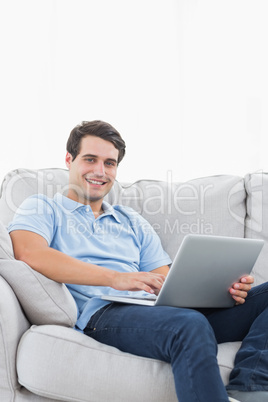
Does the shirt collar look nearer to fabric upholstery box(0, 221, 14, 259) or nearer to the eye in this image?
the eye

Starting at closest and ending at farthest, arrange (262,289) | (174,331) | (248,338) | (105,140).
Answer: (174,331) < (248,338) < (262,289) < (105,140)

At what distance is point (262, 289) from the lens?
1.47 meters

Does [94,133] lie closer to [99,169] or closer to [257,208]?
[99,169]

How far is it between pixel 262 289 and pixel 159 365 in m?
0.46

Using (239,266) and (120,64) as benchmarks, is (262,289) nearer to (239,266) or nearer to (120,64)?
(239,266)

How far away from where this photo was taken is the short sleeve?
1497 mm

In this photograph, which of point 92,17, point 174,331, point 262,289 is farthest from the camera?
point 92,17

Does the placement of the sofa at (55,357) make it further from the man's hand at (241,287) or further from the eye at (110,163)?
the eye at (110,163)

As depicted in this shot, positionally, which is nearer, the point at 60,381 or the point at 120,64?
the point at 60,381

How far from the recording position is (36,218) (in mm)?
1528

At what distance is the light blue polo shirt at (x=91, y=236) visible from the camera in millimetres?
1517

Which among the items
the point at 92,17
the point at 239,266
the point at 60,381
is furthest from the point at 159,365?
the point at 92,17

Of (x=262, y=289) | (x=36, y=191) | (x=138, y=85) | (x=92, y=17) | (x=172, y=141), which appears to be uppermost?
(x=92, y=17)

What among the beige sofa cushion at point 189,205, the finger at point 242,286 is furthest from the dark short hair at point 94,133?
the finger at point 242,286
